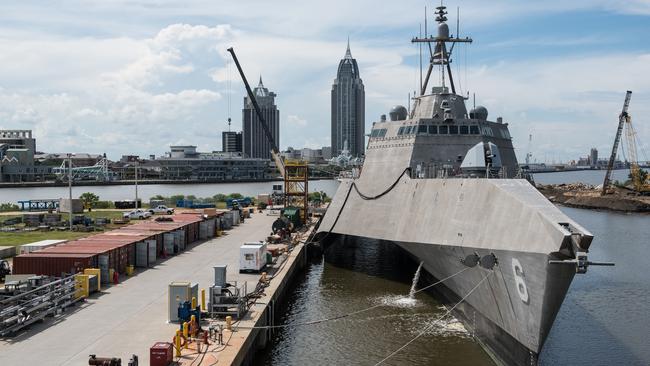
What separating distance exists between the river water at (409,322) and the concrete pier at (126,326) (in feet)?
5.30

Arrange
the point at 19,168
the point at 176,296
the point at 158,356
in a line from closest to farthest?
Answer: the point at 158,356 < the point at 176,296 < the point at 19,168

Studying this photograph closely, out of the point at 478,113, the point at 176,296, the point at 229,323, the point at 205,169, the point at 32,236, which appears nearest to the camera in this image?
the point at 229,323

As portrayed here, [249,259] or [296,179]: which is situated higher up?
[296,179]

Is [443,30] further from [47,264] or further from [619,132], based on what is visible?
[619,132]

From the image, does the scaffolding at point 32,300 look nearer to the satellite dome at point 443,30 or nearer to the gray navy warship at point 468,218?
the gray navy warship at point 468,218

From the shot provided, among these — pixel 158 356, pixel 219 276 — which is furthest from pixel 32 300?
pixel 158 356

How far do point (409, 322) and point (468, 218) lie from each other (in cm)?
492

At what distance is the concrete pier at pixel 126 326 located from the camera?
46.8 ft

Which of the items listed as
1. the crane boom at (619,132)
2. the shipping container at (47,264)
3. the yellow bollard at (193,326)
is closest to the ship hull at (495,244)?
the yellow bollard at (193,326)

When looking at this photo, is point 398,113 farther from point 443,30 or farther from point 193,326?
point 193,326

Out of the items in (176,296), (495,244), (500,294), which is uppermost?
(495,244)

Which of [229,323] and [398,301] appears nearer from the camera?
[229,323]

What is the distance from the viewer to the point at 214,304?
18156 mm

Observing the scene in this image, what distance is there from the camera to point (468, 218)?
61.6 ft
